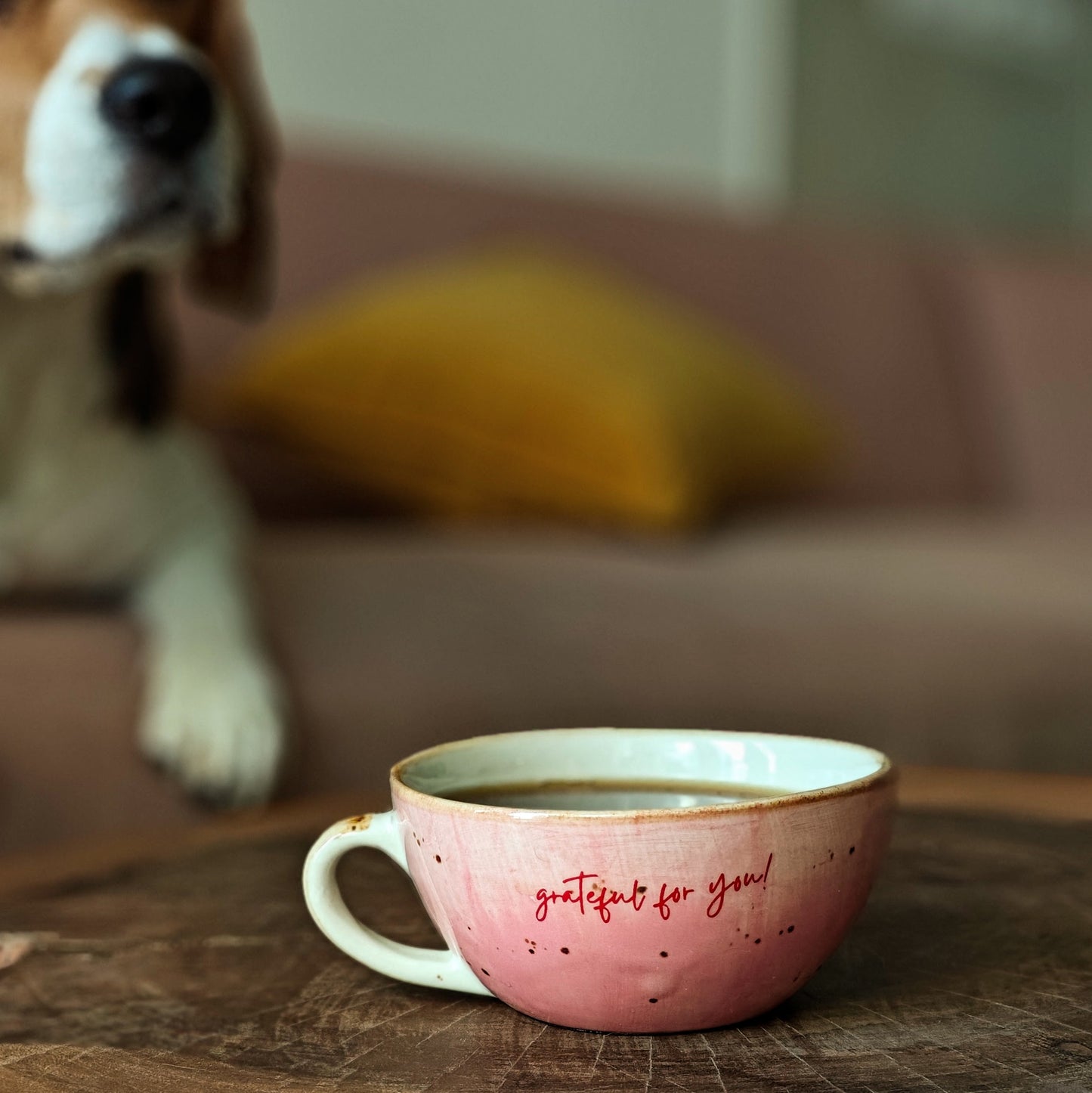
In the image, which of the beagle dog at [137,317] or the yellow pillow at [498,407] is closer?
the beagle dog at [137,317]

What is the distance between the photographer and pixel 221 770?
3.25 ft

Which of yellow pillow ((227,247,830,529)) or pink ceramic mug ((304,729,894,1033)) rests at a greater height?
yellow pillow ((227,247,830,529))

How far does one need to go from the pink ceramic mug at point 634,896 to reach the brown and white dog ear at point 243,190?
937 mm

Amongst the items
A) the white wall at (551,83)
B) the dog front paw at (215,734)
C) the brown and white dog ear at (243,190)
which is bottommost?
the dog front paw at (215,734)

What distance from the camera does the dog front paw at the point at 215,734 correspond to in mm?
988

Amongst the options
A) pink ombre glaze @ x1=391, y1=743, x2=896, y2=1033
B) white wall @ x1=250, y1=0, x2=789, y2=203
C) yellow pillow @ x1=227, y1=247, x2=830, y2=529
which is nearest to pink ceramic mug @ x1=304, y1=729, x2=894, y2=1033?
pink ombre glaze @ x1=391, y1=743, x2=896, y2=1033

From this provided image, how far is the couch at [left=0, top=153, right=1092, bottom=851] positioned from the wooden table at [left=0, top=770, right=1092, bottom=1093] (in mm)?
433

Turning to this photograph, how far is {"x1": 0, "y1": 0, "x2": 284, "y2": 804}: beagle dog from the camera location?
3.24 ft

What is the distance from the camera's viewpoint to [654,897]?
373mm

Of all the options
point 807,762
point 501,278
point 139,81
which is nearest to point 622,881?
point 807,762

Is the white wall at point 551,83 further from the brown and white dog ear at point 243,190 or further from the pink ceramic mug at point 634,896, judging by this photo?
the pink ceramic mug at point 634,896

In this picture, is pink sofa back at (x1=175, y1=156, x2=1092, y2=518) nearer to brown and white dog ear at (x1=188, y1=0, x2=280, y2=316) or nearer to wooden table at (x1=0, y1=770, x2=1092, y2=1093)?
brown and white dog ear at (x1=188, y1=0, x2=280, y2=316)

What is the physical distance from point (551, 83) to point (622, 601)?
1961mm

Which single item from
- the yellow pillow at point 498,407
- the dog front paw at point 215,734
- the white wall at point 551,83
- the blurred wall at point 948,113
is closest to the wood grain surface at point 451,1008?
the dog front paw at point 215,734
